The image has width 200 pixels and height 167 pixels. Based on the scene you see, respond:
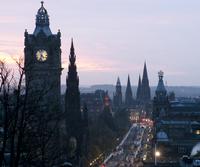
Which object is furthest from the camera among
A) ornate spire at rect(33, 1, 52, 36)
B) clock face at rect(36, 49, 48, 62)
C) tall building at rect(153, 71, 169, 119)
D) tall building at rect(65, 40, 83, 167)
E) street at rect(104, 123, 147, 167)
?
tall building at rect(153, 71, 169, 119)

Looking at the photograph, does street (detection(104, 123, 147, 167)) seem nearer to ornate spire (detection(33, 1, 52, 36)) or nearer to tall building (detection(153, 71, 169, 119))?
tall building (detection(153, 71, 169, 119))

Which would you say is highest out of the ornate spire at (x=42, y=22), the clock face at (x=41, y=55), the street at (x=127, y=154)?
the ornate spire at (x=42, y=22)

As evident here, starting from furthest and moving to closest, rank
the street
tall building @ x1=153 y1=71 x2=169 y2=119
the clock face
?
1. tall building @ x1=153 y1=71 x2=169 y2=119
2. the street
3. the clock face

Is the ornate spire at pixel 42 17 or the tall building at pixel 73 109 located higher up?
the ornate spire at pixel 42 17

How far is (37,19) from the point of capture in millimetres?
64375

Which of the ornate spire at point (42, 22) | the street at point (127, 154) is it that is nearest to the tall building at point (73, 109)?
the street at point (127, 154)

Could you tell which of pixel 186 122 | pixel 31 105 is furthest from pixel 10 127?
pixel 186 122

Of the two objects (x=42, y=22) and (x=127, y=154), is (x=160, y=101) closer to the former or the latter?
(x=127, y=154)

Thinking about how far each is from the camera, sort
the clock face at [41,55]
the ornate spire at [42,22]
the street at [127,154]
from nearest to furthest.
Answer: the clock face at [41,55] < the ornate spire at [42,22] < the street at [127,154]

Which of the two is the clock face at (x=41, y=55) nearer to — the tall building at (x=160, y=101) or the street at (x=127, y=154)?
the street at (x=127, y=154)

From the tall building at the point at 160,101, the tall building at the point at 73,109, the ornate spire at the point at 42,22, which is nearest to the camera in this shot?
the ornate spire at the point at 42,22

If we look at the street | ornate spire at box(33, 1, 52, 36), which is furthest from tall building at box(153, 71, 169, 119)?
ornate spire at box(33, 1, 52, 36)

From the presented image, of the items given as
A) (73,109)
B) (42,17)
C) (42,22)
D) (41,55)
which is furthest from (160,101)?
(41,55)

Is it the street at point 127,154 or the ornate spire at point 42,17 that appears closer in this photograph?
the ornate spire at point 42,17
